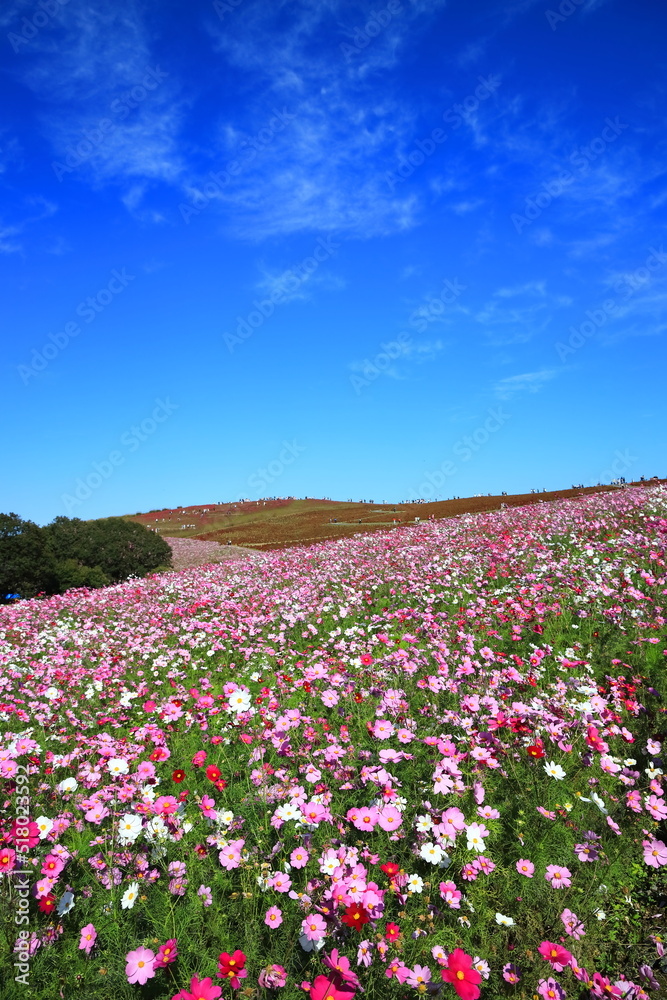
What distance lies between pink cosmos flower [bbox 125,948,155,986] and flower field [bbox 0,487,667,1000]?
0.01 meters

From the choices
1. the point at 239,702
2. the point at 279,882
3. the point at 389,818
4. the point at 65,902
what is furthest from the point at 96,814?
the point at 389,818

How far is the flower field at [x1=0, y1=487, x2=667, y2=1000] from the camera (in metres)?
2.50

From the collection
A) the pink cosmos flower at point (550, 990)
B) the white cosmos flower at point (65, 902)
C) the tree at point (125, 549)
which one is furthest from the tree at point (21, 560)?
the pink cosmos flower at point (550, 990)

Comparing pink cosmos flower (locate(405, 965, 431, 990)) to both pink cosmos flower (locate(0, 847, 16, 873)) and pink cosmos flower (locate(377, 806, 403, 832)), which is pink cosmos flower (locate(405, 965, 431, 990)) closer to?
pink cosmos flower (locate(377, 806, 403, 832))

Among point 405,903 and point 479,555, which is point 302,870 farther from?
point 479,555

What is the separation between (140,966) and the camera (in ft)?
7.36

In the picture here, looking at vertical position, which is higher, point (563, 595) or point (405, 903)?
point (563, 595)

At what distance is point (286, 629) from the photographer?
849 centimetres

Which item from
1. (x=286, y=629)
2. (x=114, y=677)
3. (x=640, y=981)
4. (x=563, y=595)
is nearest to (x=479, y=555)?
(x=563, y=595)

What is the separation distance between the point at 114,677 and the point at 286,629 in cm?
269

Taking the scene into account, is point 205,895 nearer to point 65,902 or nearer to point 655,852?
point 65,902

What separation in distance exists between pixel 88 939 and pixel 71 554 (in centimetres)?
2148

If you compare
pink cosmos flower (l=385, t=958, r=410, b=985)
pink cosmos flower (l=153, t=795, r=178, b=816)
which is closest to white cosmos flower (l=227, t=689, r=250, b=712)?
pink cosmos flower (l=153, t=795, r=178, b=816)

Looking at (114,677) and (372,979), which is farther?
(114,677)
